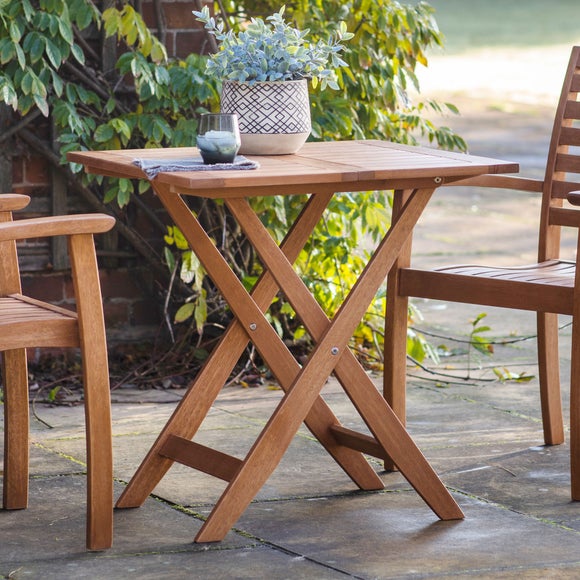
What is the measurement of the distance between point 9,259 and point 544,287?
53.4 inches

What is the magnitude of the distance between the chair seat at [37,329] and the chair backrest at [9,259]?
29 cm

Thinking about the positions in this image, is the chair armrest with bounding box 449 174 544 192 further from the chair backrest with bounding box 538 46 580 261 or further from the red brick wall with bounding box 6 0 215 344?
the red brick wall with bounding box 6 0 215 344

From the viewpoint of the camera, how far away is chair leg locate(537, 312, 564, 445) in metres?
3.79

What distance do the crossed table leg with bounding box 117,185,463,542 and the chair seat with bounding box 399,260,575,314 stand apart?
1.12 feet

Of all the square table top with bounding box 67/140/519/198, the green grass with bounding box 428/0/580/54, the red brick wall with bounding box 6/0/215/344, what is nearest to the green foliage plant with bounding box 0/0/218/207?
the red brick wall with bounding box 6/0/215/344

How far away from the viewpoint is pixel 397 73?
479cm

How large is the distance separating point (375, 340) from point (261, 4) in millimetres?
1334

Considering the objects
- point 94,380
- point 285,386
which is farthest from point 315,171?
point 94,380

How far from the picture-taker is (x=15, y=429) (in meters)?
3.28

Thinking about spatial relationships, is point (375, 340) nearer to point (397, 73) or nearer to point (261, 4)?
point (397, 73)

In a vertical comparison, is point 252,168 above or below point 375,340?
above

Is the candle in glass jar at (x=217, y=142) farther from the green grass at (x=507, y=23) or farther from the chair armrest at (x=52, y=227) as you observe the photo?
the green grass at (x=507, y=23)

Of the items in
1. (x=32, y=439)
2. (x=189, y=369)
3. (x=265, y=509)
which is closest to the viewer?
(x=265, y=509)

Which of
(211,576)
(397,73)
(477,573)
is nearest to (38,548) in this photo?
(211,576)
